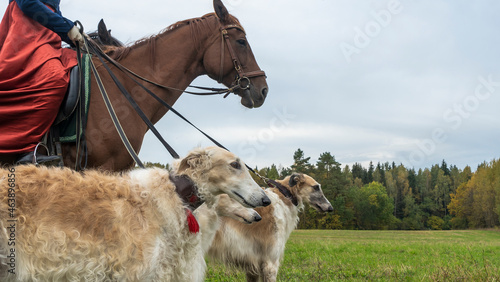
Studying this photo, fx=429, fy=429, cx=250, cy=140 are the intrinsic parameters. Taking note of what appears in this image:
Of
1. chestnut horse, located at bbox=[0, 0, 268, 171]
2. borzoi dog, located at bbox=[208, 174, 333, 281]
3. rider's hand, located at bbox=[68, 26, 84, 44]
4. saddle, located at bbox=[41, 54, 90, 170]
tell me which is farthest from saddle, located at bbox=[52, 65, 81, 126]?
borzoi dog, located at bbox=[208, 174, 333, 281]

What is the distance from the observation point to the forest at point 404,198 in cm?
7531

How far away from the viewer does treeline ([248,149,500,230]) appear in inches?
2968

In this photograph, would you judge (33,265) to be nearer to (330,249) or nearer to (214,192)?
(214,192)

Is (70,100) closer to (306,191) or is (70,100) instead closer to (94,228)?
(94,228)

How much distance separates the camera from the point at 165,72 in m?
6.06

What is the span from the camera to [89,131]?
521cm

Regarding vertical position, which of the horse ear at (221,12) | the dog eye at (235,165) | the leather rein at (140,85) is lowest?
the dog eye at (235,165)

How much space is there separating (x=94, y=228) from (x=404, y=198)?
121666 mm

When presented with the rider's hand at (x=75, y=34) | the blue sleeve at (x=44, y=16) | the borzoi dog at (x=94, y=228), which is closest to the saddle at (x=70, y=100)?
the rider's hand at (x=75, y=34)

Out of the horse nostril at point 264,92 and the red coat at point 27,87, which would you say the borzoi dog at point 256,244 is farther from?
the red coat at point 27,87

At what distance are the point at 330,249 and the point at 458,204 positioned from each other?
103054 millimetres

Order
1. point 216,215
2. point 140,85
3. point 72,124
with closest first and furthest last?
point 72,124
point 140,85
point 216,215

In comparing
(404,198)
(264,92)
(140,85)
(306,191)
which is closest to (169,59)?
(140,85)

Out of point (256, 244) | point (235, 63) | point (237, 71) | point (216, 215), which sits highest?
point (235, 63)
